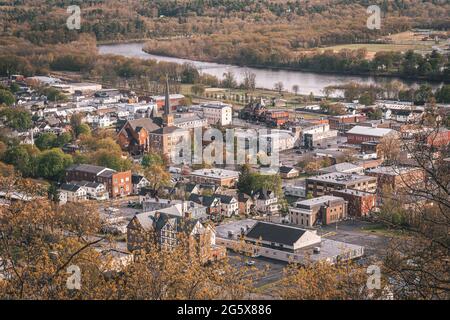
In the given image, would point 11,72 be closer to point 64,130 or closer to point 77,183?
point 64,130

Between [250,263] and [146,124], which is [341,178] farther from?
[146,124]

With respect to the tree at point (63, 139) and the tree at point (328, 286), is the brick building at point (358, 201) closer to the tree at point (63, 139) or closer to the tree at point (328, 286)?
the tree at point (63, 139)

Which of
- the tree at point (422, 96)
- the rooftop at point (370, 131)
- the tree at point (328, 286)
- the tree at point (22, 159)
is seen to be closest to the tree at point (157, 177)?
the tree at point (22, 159)

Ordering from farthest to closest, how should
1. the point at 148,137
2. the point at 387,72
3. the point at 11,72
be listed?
1. the point at 387,72
2. the point at 11,72
3. the point at 148,137

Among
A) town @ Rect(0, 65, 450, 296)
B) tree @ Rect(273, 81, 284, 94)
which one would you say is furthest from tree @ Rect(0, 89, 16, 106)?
tree @ Rect(273, 81, 284, 94)

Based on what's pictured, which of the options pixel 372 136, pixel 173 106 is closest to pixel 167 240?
pixel 372 136

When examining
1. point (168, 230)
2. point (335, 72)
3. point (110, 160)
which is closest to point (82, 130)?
point (110, 160)
